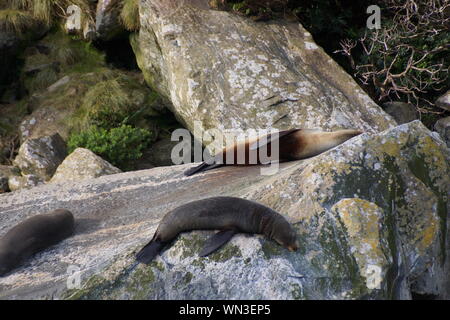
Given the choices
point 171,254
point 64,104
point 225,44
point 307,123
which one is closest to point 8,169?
point 64,104

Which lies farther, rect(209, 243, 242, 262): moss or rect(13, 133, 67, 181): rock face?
rect(13, 133, 67, 181): rock face

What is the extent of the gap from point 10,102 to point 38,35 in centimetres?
136

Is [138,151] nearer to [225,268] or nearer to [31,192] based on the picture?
[31,192]

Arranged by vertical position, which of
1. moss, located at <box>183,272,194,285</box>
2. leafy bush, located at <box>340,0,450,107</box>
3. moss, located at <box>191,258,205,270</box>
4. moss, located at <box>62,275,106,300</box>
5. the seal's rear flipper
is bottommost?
moss, located at <box>62,275,106,300</box>

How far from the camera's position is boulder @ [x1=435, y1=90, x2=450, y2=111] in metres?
7.50

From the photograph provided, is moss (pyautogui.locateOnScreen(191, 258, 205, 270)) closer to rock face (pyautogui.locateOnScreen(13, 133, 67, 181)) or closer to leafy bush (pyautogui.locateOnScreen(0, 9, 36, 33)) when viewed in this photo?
rock face (pyautogui.locateOnScreen(13, 133, 67, 181))

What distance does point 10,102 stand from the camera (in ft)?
31.8

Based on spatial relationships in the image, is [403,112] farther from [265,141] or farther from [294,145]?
[265,141]

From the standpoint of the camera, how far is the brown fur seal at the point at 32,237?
3.76m

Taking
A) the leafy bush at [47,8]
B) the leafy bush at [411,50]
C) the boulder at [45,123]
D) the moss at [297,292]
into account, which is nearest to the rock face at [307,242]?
the moss at [297,292]

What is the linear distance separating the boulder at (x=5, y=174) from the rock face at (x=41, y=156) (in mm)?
96

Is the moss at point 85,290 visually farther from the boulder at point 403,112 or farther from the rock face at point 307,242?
the boulder at point 403,112

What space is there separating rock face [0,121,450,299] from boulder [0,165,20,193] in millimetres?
3277

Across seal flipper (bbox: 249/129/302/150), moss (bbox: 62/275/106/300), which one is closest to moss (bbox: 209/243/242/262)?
moss (bbox: 62/275/106/300)
